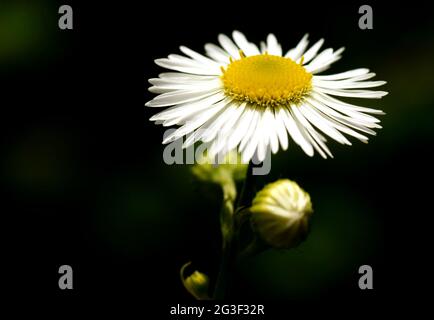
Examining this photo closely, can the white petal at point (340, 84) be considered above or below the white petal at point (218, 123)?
above

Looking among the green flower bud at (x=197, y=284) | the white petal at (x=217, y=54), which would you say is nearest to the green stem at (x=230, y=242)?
the green flower bud at (x=197, y=284)

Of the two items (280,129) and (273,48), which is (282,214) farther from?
(273,48)

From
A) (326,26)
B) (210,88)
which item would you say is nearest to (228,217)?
(210,88)

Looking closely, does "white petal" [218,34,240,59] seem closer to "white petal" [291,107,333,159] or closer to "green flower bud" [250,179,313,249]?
"white petal" [291,107,333,159]

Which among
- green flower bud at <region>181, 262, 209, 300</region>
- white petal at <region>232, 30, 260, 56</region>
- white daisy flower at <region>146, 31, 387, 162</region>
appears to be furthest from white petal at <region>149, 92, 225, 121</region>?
green flower bud at <region>181, 262, 209, 300</region>

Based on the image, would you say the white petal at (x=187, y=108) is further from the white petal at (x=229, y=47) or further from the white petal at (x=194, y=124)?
the white petal at (x=229, y=47)
